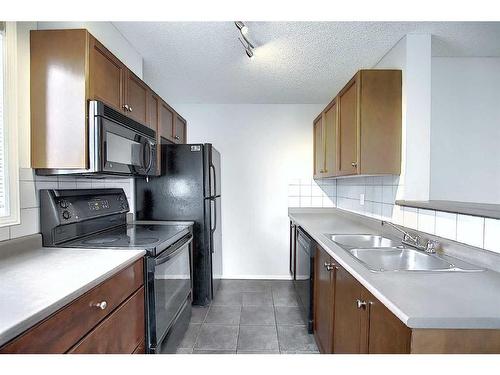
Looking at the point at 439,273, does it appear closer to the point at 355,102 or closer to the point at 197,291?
the point at 355,102

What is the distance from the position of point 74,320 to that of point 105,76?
1.28 metres

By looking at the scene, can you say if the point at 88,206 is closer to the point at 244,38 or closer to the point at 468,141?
the point at 244,38

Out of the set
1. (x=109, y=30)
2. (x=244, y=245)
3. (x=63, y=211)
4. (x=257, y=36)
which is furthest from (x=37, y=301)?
(x=244, y=245)

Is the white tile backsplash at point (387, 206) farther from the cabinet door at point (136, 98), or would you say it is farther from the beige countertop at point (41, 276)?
the cabinet door at point (136, 98)

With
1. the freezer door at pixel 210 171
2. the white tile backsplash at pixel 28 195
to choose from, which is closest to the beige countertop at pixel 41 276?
the white tile backsplash at pixel 28 195

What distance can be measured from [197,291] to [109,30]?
227cm

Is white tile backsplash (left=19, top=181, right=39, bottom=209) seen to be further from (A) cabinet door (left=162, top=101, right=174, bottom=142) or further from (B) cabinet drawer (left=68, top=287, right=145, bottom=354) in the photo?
(A) cabinet door (left=162, top=101, right=174, bottom=142)

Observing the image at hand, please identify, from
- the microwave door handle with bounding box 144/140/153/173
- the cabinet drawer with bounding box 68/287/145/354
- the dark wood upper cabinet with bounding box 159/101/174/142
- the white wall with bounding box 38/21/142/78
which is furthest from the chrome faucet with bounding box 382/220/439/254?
the white wall with bounding box 38/21/142/78

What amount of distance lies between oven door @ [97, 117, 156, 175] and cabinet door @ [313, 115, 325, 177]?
5.62ft

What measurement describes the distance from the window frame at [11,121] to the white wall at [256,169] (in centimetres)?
211

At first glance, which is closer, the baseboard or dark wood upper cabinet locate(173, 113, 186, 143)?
dark wood upper cabinet locate(173, 113, 186, 143)

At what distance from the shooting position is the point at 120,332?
4.08 feet

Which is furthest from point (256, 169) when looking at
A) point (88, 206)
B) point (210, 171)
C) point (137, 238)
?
point (88, 206)

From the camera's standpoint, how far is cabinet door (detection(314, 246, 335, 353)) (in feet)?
5.14
